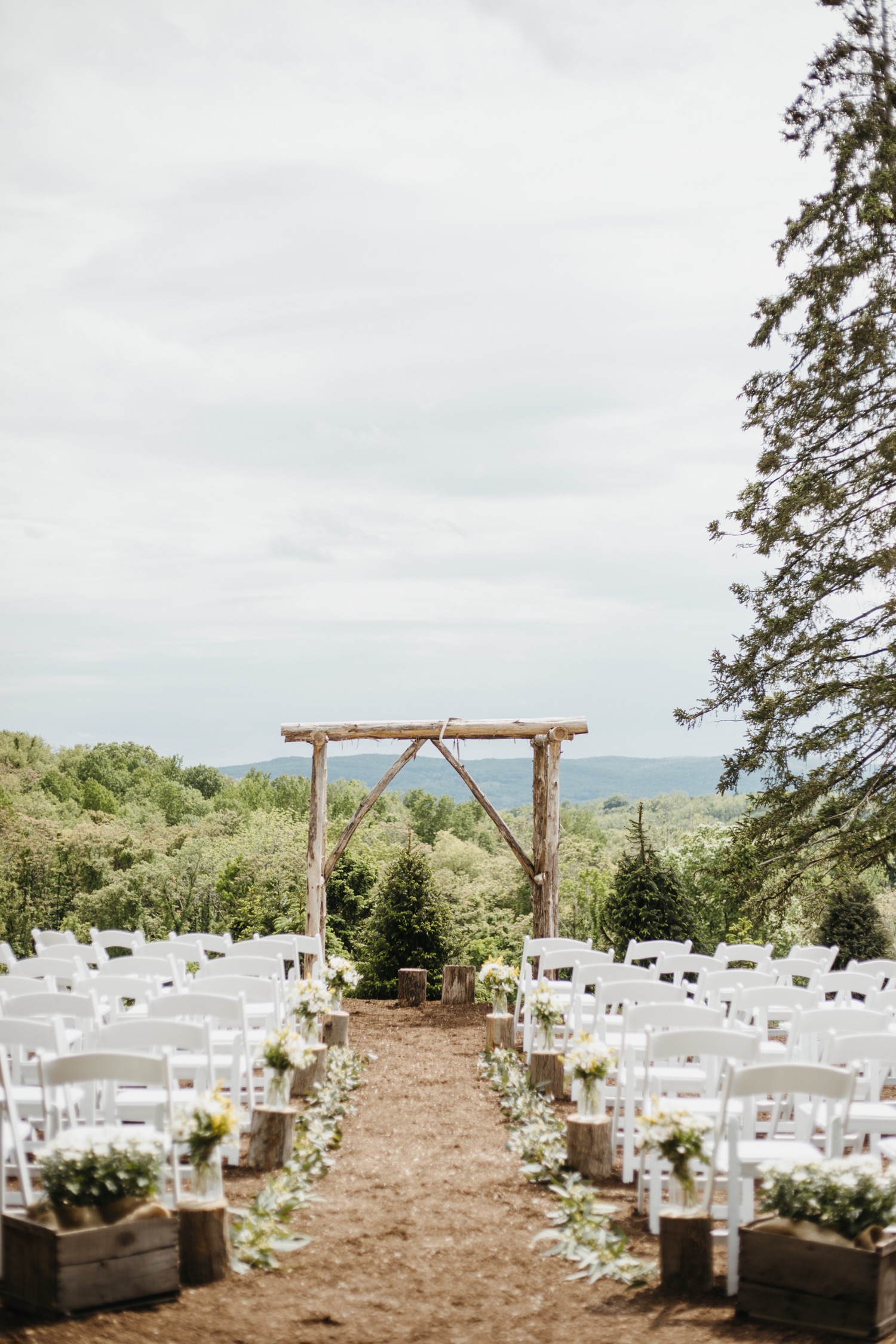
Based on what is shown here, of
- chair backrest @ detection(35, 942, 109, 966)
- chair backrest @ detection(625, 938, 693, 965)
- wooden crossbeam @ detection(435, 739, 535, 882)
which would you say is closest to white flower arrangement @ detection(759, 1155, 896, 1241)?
chair backrest @ detection(625, 938, 693, 965)

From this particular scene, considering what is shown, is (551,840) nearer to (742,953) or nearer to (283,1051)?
(742,953)

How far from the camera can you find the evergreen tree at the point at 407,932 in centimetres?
1275

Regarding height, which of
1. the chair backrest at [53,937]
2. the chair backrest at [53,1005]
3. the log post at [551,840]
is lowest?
the chair backrest at [53,937]

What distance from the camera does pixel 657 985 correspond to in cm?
617

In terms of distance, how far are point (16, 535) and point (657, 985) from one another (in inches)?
2258

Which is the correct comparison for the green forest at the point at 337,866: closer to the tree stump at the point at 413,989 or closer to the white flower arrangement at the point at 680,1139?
the tree stump at the point at 413,989

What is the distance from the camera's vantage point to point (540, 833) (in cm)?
1159

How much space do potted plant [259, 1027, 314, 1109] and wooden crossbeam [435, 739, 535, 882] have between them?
575 centimetres

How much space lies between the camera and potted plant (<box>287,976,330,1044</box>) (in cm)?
705

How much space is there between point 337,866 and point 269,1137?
1059 cm

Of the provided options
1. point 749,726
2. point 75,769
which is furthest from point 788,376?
point 75,769

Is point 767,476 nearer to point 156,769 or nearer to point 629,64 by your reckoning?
point 629,64

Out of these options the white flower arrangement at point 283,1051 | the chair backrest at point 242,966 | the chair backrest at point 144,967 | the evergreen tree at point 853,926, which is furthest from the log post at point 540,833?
the white flower arrangement at point 283,1051

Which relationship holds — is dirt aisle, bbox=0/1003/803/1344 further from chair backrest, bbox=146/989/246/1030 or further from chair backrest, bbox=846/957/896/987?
chair backrest, bbox=846/957/896/987
